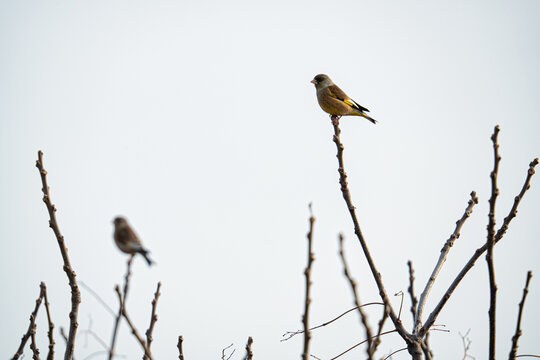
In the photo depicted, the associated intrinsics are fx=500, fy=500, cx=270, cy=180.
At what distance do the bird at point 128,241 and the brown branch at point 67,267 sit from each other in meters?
0.37

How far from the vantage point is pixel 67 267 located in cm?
297

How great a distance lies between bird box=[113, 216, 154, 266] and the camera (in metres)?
2.71

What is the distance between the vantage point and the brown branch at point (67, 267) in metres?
2.92

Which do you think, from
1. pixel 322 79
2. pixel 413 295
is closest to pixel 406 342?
pixel 413 295

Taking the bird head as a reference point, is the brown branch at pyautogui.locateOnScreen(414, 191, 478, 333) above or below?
below

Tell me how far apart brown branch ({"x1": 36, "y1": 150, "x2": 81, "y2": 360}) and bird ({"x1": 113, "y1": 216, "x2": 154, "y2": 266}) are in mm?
370

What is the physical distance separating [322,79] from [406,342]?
7247 millimetres

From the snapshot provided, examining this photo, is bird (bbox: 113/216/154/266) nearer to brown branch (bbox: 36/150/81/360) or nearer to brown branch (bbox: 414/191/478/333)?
brown branch (bbox: 36/150/81/360)

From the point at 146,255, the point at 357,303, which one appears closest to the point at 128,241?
the point at 146,255

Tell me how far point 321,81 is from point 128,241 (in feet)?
25.0

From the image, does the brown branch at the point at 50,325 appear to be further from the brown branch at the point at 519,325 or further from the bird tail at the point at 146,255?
the brown branch at the point at 519,325

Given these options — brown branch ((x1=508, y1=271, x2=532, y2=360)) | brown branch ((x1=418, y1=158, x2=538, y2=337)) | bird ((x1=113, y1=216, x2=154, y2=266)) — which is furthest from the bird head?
bird ((x1=113, y1=216, x2=154, y2=266))

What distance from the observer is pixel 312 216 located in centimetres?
214

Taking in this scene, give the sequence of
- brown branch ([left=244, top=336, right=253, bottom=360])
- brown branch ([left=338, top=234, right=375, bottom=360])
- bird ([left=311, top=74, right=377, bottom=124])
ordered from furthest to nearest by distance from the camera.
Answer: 1. bird ([left=311, top=74, right=377, bottom=124])
2. brown branch ([left=244, top=336, right=253, bottom=360])
3. brown branch ([left=338, top=234, right=375, bottom=360])
